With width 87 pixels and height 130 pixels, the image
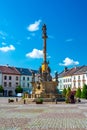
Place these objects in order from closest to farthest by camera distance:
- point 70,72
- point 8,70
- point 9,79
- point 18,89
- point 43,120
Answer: point 43,120 → point 70,72 → point 18,89 → point 9,79 → point 8,70

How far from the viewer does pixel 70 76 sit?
343ft

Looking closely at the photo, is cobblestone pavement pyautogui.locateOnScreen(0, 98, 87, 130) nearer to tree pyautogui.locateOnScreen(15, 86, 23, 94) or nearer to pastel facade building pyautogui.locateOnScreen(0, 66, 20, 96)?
tree pyautogui.locateOnScreen(15, 86, 23, 94)

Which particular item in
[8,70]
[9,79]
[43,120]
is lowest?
[43,120]

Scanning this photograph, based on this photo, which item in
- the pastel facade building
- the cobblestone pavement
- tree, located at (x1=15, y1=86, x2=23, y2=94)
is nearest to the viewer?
the cobblestone pavement

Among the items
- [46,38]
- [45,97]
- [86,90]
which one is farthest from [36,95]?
[86,90]

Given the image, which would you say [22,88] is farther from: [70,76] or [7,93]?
[70,76]

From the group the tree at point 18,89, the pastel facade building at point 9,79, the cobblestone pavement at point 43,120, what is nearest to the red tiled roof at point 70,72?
the tree at point 18,89

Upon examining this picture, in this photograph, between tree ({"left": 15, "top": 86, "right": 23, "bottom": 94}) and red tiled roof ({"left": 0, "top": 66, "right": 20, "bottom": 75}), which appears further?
red tiled roof ({"left": 0, "top": 66, "right": 20, "bottom": 75})

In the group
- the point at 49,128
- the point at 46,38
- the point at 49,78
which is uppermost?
the point at 46,38

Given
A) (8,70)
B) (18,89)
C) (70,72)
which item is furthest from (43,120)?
(8,70)

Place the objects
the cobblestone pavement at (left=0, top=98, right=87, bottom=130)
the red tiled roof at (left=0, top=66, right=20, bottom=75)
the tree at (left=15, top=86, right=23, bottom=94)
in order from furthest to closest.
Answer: the red tiled roof at (left=0, top=66, right=20, bottom=75)
the tree at (left=15, top=86, right=23, bottom=94)
the cobblestone pavement at (left=0, top=98, right=87, bottom=130)

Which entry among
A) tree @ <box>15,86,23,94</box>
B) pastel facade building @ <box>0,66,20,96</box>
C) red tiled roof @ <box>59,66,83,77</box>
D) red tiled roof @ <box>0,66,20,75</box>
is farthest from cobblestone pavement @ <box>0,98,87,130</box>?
red tiled roof @ <box>0,66,20,75</box>

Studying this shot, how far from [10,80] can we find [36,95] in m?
60.8

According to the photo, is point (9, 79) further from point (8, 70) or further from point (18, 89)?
point (18, 89)
